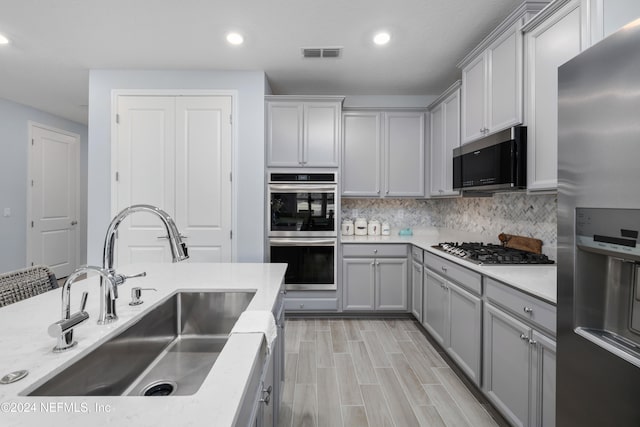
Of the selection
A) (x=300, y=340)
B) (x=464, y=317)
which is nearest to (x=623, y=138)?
(x=464, y=317)

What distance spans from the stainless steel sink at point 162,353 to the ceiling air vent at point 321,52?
231 centimetres

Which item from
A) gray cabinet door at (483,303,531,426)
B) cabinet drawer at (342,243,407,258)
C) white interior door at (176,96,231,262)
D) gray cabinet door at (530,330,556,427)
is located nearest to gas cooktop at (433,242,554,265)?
gray cabinet door at (483,303,531,426)

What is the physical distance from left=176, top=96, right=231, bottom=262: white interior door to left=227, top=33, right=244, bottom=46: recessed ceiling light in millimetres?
673

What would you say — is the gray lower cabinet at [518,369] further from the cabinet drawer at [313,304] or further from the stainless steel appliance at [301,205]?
the stainless steel appliance at [301,205]

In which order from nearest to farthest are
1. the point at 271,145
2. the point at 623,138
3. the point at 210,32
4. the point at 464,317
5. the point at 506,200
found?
the point at 623,138
the point at 464,317
the point at 210,32
the point at 506,200
the point at 271,145

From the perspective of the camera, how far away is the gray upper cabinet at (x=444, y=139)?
2953mm

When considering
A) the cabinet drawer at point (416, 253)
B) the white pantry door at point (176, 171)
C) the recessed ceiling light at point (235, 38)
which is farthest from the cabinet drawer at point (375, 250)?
the recessed ceiling light at point (235, 38)

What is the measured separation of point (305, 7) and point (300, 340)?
2797 millimetres

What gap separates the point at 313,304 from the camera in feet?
11.1

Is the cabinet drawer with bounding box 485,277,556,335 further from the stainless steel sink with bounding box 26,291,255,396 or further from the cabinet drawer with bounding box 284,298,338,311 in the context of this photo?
the cabinet drawer with bounding box 284,298,338,311

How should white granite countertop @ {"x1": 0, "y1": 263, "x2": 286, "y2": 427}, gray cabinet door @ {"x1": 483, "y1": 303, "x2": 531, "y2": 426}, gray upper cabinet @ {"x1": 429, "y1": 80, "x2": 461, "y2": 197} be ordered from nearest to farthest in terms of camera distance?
white granite countertop @ {"x1": 0, "y1": 263, "x2": 286, "y2": 427}
gray cabinet door @ {"x1": 483, "y1": 303, "x2": 531, "y2": 426}
gray upper cabinet @ {"x1": 429, "y1": 80, "x2": 461, "y2": 197}

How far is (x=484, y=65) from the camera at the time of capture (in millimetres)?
2314

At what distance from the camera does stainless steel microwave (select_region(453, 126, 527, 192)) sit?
1933mm

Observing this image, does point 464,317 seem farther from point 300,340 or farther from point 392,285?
point 300,340
